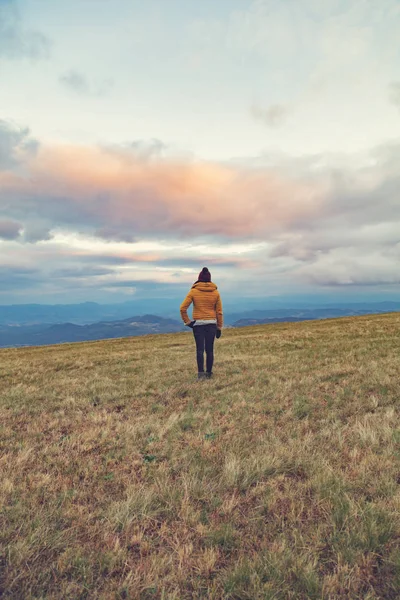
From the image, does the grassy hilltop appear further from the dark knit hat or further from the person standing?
the dark knit hat

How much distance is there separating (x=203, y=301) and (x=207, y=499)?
8490mm

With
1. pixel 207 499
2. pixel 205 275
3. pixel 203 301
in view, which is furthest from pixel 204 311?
pixel 207 499

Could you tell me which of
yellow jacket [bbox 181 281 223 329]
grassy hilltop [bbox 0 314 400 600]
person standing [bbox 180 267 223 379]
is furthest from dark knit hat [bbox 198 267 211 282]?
grassy hilltop [bbox 0 314 400 600]

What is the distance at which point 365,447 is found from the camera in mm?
5789

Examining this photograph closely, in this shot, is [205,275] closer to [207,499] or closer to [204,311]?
[204,311]

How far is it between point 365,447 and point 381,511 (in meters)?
1.98

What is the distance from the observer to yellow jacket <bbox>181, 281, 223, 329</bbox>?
12.5 m

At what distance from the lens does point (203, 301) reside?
12.6m

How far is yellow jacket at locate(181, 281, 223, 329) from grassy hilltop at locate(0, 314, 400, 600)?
154 inches

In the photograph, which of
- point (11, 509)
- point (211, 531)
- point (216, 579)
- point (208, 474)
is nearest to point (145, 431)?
point (208, 474)

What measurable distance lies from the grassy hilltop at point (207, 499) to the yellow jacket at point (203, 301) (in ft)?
12.8

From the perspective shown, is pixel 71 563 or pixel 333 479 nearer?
pixel 71 563

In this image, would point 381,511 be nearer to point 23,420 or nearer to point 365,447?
point 365,447

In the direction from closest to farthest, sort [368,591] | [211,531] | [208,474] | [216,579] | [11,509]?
[368,591] < [216,579] < [211,531] < [11,509] < [208,474]
